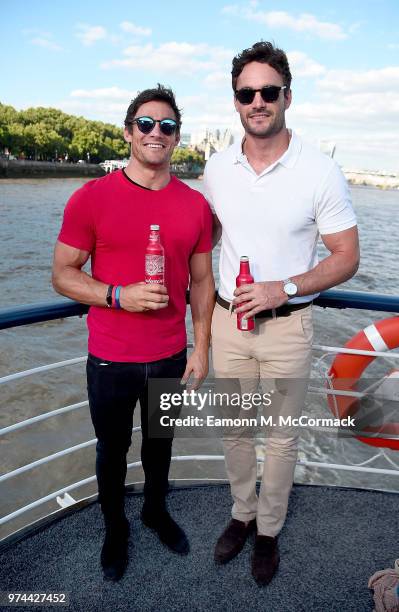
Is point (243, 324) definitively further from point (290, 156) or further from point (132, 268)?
point (290, 156)

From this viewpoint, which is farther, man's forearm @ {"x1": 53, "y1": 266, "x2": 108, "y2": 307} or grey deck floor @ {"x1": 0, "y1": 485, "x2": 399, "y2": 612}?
grey deck floor @ {"x1": 0, "y1": 485, "x2": 399, "y2": 612}

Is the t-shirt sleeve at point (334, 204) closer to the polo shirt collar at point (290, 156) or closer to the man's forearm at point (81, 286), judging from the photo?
the polo shirt collar at point (290, 156)

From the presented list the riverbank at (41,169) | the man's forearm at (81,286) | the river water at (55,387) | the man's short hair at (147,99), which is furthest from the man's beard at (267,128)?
the riverbank at (41,169)

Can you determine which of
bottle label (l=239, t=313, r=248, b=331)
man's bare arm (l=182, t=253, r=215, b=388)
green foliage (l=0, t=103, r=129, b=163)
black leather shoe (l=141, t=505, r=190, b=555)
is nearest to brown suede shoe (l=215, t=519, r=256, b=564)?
black leather shoe (l=141, t=505, r=190, b=555)

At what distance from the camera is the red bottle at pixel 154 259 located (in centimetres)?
163

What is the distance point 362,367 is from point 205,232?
145cm

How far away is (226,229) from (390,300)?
0.79m

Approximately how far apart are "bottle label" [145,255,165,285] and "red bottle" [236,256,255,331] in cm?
30

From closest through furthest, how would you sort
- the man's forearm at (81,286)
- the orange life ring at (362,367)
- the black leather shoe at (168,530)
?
1. the man's forearm at (81,286)
2. the black leather shoe at (168,530)
3. the orange life ring at (362,367)

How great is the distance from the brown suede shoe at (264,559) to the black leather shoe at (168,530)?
29 cm

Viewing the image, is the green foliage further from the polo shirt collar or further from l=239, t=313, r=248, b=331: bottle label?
l=239, t=313, r=248, b=331: bottle label

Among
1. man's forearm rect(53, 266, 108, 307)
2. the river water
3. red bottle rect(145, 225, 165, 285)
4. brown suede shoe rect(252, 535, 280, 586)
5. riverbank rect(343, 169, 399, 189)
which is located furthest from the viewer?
riverbank rect(343, 169, 399, 189)

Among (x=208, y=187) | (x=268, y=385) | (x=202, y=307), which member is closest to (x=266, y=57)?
(x=208, y=187)

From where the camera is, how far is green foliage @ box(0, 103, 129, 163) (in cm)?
5779
